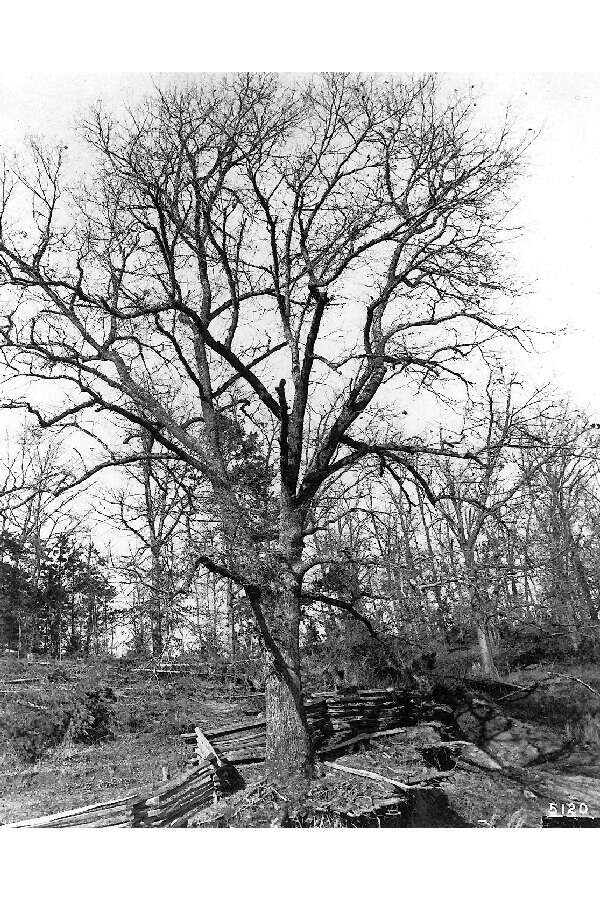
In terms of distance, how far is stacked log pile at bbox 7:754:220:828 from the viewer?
594 centimetres

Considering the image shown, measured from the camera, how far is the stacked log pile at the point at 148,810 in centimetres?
594

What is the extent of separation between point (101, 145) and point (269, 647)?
7.01 m

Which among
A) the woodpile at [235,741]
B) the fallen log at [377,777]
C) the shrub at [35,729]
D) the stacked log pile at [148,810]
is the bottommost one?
the fallen log at [377,777]

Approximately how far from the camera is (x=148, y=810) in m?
6.16

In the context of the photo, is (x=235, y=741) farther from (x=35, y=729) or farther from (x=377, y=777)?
(x=35, y=729)

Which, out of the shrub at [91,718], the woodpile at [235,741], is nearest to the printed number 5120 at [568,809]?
the woodpile at [235,741]

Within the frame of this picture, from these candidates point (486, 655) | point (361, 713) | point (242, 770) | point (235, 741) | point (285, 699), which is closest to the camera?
point (285, 699)

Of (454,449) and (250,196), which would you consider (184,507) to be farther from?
(250,196)

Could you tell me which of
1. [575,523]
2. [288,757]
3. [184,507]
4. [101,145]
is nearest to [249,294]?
[101,145]

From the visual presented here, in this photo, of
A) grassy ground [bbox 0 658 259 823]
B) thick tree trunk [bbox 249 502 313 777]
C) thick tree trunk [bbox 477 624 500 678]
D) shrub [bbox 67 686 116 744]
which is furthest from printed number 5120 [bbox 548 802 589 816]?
thick tree trunk [bbox 477 624 500 678]

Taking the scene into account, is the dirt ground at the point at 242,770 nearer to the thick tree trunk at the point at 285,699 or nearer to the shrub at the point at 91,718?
the shrub at the point at 91,718

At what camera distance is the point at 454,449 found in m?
8.91

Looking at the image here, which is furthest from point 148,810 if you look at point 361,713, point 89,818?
point 361,713

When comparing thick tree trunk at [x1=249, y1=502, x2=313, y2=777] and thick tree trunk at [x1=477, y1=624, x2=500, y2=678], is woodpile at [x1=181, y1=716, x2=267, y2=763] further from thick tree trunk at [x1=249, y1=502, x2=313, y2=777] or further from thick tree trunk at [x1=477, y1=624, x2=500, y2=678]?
thick tree trunk at [x1=477, y1=624, x2=500, y2=678]
